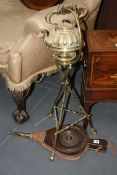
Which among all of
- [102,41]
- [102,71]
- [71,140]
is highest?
[102,41]

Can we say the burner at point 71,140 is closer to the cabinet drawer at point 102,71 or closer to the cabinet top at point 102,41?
the cabinet drawer at point 102,71

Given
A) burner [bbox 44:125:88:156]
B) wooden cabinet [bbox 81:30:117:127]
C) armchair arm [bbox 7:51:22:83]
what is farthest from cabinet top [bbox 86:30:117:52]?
burner [bbox 44:125:88:156]

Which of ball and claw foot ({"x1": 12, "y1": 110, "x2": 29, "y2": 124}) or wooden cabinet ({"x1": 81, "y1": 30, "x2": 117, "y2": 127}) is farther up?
wooden cabinet ({"x1": 81, "y1": 30, "x2": 117, "y2": 127})

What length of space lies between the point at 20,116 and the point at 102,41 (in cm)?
70

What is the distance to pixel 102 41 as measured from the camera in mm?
1393

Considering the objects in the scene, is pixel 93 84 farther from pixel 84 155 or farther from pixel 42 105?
pixel 42 105

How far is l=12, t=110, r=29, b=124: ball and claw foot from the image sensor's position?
170cm

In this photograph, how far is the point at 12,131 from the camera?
66.1 inches

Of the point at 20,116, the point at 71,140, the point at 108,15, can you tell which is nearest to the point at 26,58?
the point at 20,116

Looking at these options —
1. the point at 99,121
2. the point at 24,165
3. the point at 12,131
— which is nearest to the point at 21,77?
the point at 12,131

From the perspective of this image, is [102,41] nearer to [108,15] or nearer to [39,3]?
[39,3]

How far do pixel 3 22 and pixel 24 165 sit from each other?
861 millimetres

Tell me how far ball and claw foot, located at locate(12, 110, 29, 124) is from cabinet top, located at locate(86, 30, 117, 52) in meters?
0.63

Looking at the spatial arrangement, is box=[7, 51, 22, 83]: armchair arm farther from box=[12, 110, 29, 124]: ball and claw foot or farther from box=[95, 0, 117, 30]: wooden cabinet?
box=[95, 0, 117, 30]: wooden cabinet
